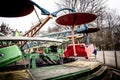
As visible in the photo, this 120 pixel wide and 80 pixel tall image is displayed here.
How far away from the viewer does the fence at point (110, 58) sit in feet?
32.3

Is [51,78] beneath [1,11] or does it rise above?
beneath

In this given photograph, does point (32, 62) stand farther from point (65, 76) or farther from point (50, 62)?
point (65, 76)

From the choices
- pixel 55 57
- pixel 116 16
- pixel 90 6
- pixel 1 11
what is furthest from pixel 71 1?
pixel 1 11

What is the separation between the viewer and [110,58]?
11094mm

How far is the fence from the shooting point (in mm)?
Answer: 9836


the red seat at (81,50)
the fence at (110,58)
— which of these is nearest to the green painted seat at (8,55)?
the red seat at (81,50)

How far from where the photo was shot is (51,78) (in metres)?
3.49

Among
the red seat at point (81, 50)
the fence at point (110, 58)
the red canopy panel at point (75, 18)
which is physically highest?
the red canopy panel at point (75, 18)

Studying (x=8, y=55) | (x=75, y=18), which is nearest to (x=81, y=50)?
(x=75, y=18)

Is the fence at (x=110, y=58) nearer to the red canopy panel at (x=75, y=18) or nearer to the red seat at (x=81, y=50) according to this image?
the red seat at (x=81, y=50)

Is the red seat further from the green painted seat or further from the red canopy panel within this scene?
the green painted seat

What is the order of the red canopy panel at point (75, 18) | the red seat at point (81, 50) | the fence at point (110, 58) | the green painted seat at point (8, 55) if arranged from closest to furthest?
the green painted seat at point (8, 55) < the red canopy panel at point (75, 18) < the red seat at point (81, 50) < the fence at point (110, 58)

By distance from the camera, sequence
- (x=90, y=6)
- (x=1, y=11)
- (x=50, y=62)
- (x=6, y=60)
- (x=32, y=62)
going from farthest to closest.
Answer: (x=90, y=6), (x=50, y=62), (x=32, y=62), (x=1, y=11), (x=6, y=60)

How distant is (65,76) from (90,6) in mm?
22497
